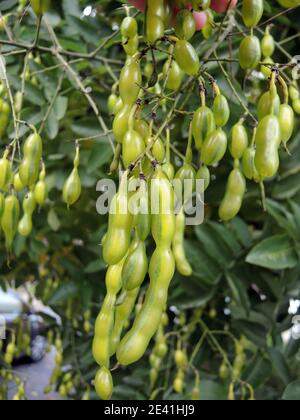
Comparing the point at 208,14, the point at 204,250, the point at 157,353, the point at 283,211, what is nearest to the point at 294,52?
the point at 283,211

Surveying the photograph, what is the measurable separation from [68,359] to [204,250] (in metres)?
0.58

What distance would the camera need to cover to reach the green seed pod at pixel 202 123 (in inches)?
18.8

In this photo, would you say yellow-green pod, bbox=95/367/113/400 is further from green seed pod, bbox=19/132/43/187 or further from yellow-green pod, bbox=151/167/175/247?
green seed pod, bbox=19/132/43/187

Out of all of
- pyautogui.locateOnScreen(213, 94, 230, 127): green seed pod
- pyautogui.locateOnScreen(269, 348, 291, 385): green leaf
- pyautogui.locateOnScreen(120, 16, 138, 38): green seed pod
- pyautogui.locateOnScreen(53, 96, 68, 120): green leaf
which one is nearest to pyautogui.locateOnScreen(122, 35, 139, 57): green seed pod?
pyautogui.locateOnScreen(120, 16, 138, 38): green seed pod

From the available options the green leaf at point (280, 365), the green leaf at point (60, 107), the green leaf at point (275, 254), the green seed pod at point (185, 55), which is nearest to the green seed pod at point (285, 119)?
the green seed pod at point (185, 55)

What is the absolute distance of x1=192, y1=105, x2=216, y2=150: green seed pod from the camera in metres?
0.48

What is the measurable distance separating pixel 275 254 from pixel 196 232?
20cm

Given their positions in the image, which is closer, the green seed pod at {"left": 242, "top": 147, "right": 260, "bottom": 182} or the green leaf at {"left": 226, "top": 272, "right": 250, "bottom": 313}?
the green seed pod at {"left": 242, "top": 147, "right": 260, "bottom": 182}

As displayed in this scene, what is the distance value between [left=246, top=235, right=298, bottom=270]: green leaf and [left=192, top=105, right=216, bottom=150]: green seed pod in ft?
1.58

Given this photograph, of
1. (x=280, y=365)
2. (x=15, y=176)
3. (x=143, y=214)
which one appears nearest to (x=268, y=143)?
(x=143, y=214)

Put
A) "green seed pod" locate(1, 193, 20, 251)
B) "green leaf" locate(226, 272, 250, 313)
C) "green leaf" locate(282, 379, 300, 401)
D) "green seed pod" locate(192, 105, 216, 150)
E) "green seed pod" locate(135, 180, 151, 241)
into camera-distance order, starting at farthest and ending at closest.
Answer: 1. "green leaf" locate(226, 272, 250, 313)
2. "green leaf" locate(282, 379, 300, 401)
3. "green seed pod" locate(1, 193, 20, 251)
4. "green seed pod" locate(192, 105, 216, 150)
5. "green seed pod" locate(135, 180, 151, 241)

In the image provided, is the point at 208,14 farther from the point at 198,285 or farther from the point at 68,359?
the point at 68,359

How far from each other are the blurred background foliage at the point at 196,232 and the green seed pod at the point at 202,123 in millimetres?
437

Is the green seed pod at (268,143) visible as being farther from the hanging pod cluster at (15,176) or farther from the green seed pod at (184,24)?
the hanging pod cluster at (15,176)
